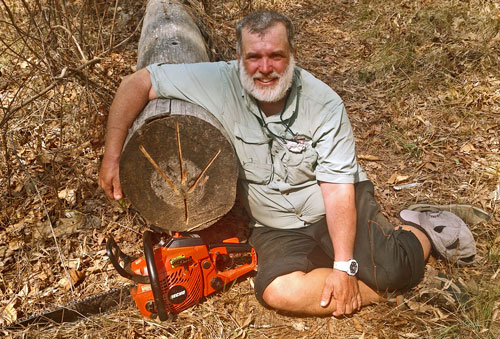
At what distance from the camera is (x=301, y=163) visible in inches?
99.6

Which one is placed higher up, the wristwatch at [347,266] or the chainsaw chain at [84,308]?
the wristwatch at [347,266]

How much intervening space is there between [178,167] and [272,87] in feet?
2.71

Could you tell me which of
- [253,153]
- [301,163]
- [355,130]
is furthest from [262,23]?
[355,130]

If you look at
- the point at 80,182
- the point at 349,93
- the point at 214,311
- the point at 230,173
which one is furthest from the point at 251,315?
the point at 349,93

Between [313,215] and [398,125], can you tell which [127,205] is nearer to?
[313,215]

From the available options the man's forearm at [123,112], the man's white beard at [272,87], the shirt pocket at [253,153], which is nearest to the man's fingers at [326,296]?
the shirt pocket at [253,153]

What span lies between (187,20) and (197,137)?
1982mm

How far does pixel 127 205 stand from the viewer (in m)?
3.12

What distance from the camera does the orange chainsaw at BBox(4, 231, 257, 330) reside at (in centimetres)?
221

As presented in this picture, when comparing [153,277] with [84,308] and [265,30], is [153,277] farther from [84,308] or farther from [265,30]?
[265,30]

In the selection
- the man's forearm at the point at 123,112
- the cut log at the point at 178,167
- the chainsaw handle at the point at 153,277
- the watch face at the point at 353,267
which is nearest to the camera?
the chainsaw handle at the point at 153,277

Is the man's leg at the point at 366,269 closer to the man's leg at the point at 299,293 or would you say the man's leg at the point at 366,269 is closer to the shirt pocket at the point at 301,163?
the man's leg at the point at 299,293

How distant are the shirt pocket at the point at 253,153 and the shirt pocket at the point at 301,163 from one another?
0.45 ft

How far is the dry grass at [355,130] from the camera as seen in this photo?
2455 millimetres
